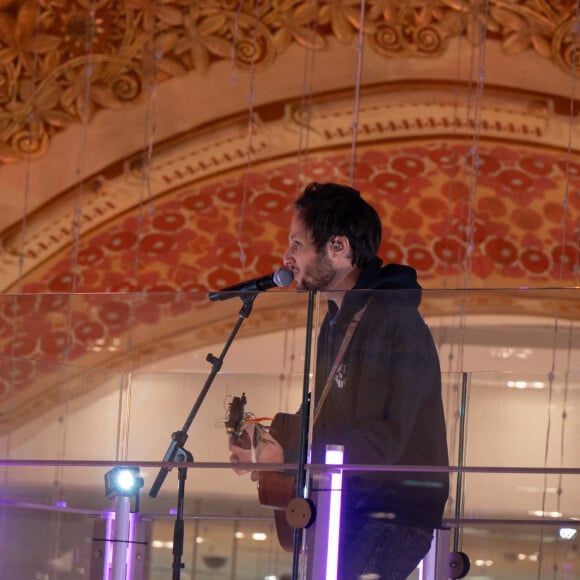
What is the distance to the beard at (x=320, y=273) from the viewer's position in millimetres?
2564

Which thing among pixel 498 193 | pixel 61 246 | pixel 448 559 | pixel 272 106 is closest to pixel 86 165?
pixel 61 246

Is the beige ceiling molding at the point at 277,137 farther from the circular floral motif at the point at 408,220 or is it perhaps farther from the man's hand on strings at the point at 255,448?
the man's hand on strings at the point at 255,448

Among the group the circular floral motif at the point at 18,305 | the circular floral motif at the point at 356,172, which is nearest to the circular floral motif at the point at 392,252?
the circular floral motif at the point at 356,172

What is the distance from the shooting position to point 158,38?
6.27 meters

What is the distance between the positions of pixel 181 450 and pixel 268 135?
397 cm

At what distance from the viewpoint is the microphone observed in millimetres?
2398

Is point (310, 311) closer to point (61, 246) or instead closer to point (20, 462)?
point (20, 462)

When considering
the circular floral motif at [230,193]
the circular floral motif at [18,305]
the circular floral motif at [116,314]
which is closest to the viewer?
the circular floral motif at [116,314]

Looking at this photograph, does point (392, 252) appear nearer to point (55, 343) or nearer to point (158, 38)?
point (158, 38)

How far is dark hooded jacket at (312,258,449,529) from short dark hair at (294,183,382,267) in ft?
0.87

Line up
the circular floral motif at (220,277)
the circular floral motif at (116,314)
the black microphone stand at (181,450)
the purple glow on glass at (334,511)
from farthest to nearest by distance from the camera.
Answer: the circular floral motif at (220,277) → the circular floral motif at (116,314) → the black microphone stand at (181,450) → the purple glow on glass at (334,511)

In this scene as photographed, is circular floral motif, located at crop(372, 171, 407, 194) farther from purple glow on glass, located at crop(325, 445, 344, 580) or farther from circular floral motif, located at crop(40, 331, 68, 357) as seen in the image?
purple glow on glass, located at crop(325, 445, 344, 580)

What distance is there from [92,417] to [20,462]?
0.58ft

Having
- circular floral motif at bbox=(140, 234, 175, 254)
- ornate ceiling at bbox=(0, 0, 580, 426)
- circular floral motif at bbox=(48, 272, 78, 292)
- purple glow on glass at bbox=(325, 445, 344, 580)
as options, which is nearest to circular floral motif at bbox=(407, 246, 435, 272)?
ornate ceiling at bbox=(0, 0, 580, 426)
